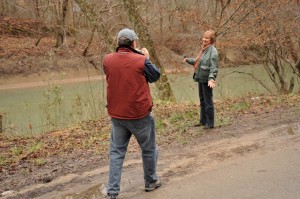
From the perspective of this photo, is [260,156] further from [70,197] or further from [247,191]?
[70,197]

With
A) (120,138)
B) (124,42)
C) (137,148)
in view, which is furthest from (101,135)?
(124,42)

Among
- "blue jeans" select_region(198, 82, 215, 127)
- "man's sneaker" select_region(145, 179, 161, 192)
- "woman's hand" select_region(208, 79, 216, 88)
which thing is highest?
"woman's hand" select_region(208, 79, 216, 88)

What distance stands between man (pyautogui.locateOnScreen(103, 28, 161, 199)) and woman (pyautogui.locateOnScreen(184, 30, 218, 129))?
265cm

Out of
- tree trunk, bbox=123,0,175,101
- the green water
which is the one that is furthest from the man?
tree trunk, bbox=123,0,175,101

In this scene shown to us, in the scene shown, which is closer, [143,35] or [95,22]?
[95,22]

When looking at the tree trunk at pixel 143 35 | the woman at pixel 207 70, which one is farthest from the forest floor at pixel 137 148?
the tree trunk at pixel 143 35

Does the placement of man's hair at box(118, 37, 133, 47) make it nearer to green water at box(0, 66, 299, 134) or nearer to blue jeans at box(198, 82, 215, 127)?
blue jeans at box(198, 82, 215, 127)

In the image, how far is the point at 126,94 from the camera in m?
4.50

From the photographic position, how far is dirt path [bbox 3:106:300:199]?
5.14 m

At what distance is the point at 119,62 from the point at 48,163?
2.55 m

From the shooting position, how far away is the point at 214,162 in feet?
19.1

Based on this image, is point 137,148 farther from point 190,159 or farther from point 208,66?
point 208,66

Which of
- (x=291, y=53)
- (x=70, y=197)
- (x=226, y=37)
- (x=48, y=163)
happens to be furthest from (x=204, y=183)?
(x=291, y=53)

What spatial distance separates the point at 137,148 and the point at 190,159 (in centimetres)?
110
